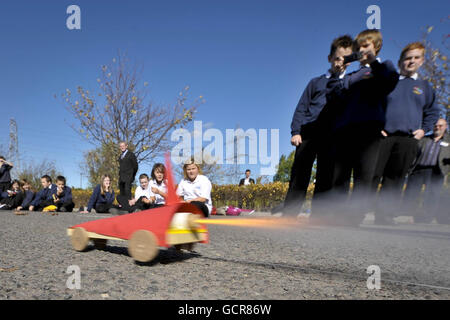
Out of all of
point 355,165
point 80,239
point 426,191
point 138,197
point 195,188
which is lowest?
point 138,197

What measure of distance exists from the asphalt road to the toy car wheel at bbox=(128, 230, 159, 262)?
0.20 feet

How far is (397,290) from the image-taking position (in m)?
1.36

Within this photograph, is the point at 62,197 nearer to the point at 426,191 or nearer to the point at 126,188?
the point at 126,188

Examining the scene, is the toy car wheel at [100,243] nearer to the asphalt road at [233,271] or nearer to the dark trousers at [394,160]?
the asphalt road at [233,271]

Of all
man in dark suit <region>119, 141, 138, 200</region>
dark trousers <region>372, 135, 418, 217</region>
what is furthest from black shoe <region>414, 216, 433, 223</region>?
man in dark suit <region>119, 141, 138, 200</region>

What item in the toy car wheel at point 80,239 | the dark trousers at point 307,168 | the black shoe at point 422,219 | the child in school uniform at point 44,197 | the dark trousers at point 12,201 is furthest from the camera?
the dark trousers at point 12,201

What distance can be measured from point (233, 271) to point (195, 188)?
2.11m

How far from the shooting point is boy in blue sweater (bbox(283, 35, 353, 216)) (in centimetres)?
355

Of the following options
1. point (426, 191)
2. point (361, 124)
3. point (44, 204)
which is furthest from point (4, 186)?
point (426, 191)

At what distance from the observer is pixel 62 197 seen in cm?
848

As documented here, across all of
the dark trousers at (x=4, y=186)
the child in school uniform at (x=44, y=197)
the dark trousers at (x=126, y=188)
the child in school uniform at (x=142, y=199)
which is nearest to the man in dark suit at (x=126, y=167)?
the dark trousers at (x=126, y=188)

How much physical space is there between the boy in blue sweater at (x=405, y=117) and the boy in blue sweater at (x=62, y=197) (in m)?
7.98

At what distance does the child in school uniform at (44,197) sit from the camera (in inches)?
331
